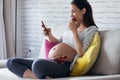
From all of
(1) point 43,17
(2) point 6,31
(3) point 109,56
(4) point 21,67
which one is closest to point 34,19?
(1) point 43,17

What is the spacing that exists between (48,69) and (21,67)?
0.27m

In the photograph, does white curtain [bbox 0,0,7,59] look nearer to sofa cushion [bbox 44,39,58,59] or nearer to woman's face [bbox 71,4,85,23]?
sofa cushion [bbox 44,39,58,59]

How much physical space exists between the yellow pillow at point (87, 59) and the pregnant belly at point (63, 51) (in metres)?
0.11

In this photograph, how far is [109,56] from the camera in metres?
2.12

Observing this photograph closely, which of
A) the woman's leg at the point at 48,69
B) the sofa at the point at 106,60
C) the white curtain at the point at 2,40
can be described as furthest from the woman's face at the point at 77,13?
the white curtain at the point at 2,40

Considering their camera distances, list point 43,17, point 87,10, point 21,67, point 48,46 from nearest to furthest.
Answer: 1. point 21,67
2. point 87,10
3. point 48,46
4. point 43,17

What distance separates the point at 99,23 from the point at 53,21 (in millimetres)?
699

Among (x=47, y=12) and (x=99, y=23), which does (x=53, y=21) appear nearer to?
(x=47, y=12)

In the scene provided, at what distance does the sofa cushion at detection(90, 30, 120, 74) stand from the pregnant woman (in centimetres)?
13

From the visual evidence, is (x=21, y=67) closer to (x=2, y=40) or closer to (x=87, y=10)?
(x=87, y=10)

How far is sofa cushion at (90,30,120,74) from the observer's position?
209 cm

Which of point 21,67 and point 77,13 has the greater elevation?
point 77,13

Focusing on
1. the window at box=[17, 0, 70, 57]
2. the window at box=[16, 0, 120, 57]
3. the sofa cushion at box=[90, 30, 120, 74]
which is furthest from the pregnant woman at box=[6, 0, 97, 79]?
the window at box=[17, 0, 70, 57]

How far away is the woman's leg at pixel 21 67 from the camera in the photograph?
7.18 ft
